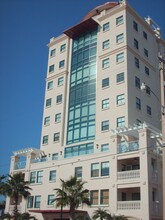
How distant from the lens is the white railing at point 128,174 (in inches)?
1384

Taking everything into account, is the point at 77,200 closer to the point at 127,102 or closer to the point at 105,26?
the point at 127,102

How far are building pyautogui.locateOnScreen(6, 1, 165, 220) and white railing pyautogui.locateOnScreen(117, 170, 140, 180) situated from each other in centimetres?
11

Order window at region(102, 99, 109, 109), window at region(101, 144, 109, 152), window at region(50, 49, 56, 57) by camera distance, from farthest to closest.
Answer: window at region(50, 49, 56, 57) → window at region(102, 99, 109, 109) → window at region(101, 144, 109, 152)

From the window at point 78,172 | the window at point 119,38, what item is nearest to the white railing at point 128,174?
the window at point 78,172

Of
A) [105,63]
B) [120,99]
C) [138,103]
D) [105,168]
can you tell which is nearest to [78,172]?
[105,168]

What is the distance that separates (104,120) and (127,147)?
9377mm

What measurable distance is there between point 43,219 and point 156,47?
34.5 m

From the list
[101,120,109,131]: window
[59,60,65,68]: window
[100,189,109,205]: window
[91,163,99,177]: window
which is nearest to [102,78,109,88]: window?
[101,120,109,131]: window

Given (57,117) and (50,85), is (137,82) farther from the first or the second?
(50,85)

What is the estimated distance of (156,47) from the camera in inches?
2232

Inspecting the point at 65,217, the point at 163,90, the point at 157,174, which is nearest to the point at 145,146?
the point at 157,174

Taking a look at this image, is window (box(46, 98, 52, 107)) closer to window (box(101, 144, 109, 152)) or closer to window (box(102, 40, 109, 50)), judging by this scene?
window (box(102, 40, 109, 50))

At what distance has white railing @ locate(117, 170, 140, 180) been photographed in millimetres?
35150

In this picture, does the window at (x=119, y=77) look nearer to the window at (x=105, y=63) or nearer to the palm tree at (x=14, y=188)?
the window at (x=105, y=63)
